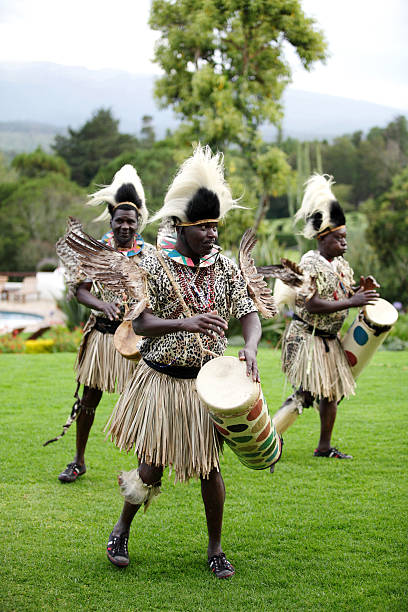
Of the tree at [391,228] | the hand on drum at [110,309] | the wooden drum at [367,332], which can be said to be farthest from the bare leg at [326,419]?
the tree at [391,228]

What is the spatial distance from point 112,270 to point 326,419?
2368 millimetres

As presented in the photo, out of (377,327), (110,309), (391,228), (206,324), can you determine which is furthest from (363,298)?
(391,228)

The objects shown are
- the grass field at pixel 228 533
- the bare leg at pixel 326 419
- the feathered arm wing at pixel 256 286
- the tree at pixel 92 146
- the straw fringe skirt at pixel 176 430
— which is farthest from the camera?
the tree at pixel 92 146

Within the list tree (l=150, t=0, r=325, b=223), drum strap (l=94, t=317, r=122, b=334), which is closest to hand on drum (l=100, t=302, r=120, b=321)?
drum strap (l=94, t=317, r=122, b=334)

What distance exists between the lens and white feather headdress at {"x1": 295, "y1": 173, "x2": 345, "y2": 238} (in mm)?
4301

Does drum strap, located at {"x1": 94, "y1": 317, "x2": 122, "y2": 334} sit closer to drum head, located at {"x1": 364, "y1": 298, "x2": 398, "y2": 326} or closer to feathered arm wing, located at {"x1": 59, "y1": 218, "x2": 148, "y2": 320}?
feathered arm wing, located at {"x1": 59, "y1": 218, "x2": 148, "y2": 320}

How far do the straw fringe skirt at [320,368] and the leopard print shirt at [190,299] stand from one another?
5.32ft

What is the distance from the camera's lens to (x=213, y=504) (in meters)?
2.82

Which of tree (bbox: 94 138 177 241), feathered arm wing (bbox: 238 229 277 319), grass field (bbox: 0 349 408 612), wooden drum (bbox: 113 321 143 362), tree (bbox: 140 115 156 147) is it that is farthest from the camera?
tree (bbox: 140 115 156 147)

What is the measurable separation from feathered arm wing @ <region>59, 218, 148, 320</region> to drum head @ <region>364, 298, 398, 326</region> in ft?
6.80

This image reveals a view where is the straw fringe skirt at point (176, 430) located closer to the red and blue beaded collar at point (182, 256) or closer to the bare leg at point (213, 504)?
the bare leg at point (213, 504)

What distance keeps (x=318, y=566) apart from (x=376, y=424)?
8.71ft

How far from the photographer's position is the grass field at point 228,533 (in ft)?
8.60

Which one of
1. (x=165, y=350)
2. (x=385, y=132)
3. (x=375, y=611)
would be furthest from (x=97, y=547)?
(x=385, y=132)
